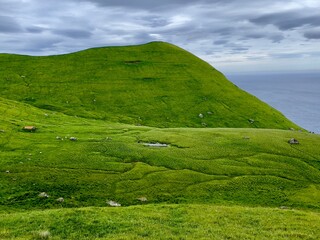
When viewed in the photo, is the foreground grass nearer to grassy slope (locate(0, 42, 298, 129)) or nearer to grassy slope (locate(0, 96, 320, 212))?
grassy slope (locate(0, 96, 320, 212))

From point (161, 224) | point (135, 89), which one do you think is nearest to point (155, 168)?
point (161, 224)

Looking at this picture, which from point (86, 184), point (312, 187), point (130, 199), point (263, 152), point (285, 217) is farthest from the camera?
point (263, 152)

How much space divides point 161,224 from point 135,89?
3785 inches

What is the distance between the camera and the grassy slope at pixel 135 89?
104625 millimetres

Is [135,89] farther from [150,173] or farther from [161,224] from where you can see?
[161,224]

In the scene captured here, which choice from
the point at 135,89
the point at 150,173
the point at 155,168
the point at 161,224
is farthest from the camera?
the point at 135,89

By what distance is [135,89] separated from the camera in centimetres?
12062

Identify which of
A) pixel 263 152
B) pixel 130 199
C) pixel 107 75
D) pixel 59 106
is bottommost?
pixel 130 199

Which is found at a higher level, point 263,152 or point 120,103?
point 120,103

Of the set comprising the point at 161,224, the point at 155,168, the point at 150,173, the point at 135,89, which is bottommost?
the point at 161,224

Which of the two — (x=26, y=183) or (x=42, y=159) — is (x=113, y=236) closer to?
(x=26, y=183)

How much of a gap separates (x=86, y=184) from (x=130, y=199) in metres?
6.44

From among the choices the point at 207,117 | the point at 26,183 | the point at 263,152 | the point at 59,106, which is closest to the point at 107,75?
the point at 59,106

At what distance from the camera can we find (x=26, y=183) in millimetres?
40781
